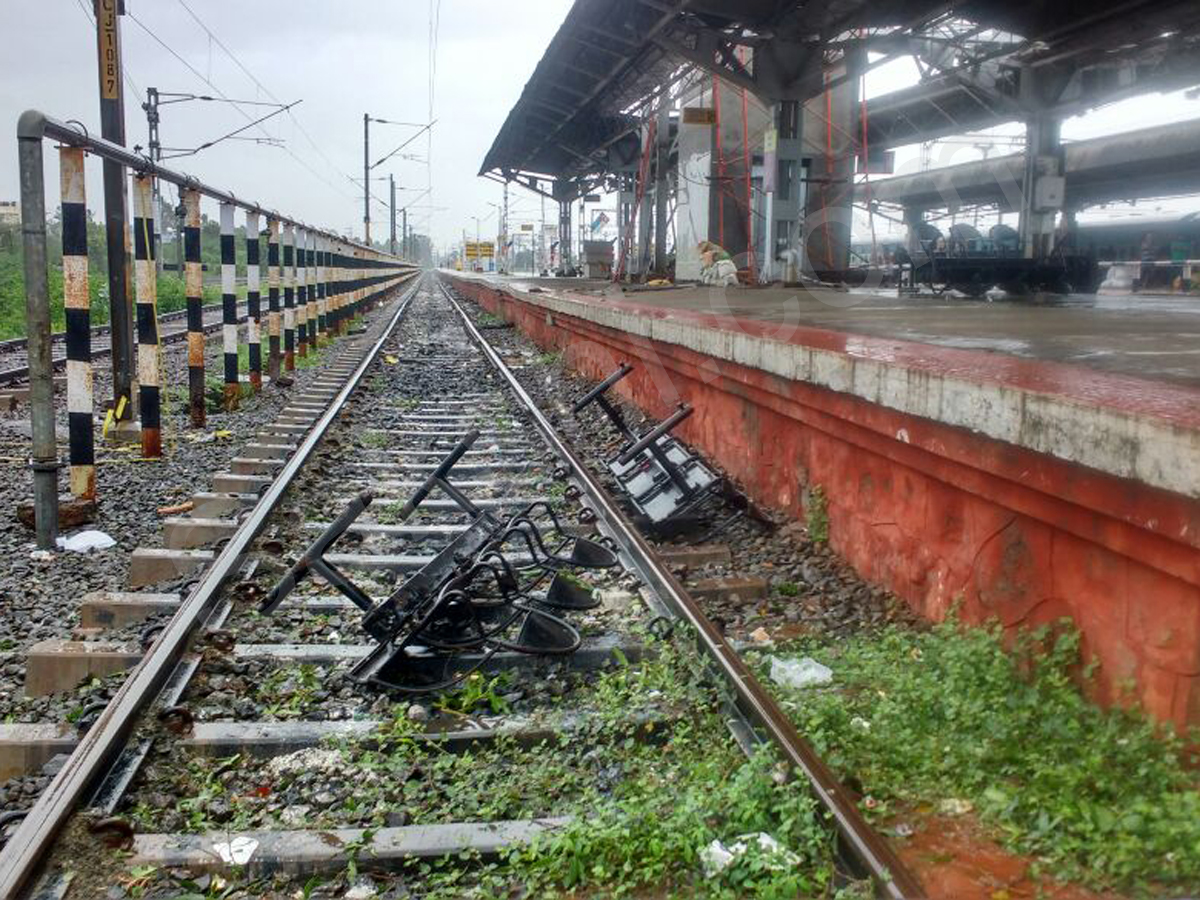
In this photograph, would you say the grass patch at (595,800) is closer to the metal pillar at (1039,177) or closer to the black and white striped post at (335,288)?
the metal pillar at (1039,177)

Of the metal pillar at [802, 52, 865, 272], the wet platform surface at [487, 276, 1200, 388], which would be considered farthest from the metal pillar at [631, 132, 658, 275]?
the wet platform surface at [487, 276, 1200, 388]

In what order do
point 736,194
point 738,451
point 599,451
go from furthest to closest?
1. point 736,194
2. point 599,451
3. point 738,451

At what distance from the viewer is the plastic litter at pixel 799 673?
10.4 ft

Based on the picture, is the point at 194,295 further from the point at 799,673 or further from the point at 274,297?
the point at 799,673

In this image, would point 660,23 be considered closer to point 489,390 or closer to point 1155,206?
point 489,390

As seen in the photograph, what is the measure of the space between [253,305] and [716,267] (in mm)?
6660

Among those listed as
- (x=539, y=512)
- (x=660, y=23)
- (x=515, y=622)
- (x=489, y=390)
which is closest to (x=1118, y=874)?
(x=515, y=622)

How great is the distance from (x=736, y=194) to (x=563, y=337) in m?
7.95

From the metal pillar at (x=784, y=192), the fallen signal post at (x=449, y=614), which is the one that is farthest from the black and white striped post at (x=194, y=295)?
the metal pillar at (x=784, y=192)

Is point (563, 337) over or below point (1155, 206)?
below

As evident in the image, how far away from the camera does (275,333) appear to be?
37.5ft

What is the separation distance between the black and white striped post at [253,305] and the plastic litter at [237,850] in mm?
Result: 8682

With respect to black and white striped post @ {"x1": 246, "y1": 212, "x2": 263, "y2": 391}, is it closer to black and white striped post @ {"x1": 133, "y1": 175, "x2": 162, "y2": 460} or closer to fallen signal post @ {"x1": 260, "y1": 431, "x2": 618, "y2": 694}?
black and white striped post @ {"x1": 133, "y1": 175, "x2": 162, "y2": 460}

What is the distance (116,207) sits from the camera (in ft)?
26.7
